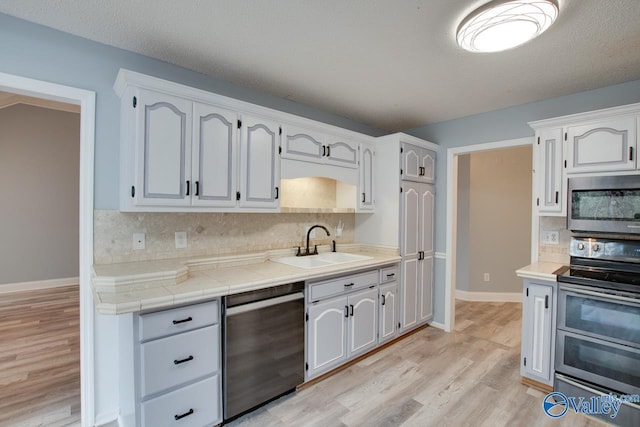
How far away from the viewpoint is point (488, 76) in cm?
233

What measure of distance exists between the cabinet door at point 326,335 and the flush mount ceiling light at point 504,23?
2049 millimetres

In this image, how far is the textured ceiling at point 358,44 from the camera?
156 cm

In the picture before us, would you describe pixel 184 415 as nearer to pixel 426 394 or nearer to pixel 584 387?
pixel 426 394

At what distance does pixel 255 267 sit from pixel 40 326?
3.02 metres

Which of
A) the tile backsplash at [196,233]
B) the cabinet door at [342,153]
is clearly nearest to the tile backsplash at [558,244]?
the cabinet door at [342,153]

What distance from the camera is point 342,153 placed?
113 inches

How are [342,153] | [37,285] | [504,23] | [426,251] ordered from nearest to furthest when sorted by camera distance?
[504,23], [342,153], [426,251], [37,285]

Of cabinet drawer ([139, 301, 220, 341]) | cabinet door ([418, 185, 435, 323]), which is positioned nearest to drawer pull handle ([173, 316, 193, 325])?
cabinet drawer ([139, 301, 220, 341])

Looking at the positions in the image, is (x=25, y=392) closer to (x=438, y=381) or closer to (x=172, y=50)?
(x=172, y=50)

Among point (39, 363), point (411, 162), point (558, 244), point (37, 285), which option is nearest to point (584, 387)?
point (558, 244)

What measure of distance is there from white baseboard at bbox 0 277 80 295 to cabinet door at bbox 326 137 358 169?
532 centimetres

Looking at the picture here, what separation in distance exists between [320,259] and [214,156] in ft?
4.68

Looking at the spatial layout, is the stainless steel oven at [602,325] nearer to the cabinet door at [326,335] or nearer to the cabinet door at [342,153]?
the cabinet door at [326,335]

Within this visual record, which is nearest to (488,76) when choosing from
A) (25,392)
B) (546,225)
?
(546,225)
